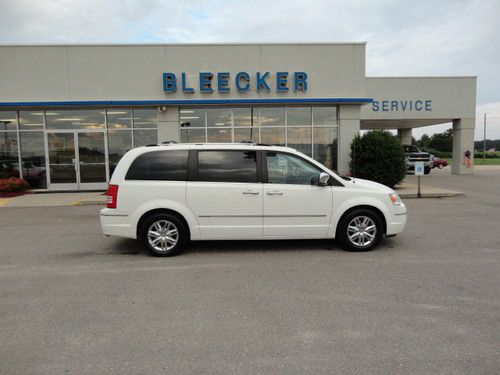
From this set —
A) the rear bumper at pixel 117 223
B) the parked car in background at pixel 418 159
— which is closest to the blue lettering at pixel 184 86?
the rear bumper at pixel 117 223

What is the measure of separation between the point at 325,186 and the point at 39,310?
14.5ft

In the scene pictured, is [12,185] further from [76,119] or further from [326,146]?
[326,146]

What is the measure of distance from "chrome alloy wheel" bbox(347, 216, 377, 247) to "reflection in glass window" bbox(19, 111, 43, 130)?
1436 centimetres

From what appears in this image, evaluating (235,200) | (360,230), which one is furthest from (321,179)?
(235,200)

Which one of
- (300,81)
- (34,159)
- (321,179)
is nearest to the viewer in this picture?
(321,179)

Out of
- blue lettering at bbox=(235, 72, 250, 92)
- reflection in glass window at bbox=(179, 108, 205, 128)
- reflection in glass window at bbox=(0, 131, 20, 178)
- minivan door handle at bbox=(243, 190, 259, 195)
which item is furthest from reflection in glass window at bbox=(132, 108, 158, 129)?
minivan door handle at bbox=(243, 190, 259, 195)

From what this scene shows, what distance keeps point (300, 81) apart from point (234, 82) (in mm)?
2709

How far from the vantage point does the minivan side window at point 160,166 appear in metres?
6.38

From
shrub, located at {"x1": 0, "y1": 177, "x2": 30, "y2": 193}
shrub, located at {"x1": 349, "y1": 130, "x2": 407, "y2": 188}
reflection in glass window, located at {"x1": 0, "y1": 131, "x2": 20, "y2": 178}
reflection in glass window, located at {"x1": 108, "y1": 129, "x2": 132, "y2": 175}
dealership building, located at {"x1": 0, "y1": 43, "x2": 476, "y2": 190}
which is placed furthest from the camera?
reflection in glass window, located at {"x1": 108, "y1": 129, "x2": 132, "y2": 175}

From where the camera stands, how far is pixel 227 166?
21.2 feet

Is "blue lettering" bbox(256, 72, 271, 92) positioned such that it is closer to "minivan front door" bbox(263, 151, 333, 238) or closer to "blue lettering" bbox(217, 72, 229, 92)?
"blue lettering" bbox(217, 72, 229, 92)

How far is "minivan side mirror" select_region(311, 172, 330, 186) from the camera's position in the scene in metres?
6.25

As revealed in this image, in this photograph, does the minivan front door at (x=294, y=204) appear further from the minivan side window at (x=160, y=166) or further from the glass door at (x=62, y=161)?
the glass door at (x=62, y=161)

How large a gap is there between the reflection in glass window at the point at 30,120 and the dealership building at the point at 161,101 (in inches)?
1.6
